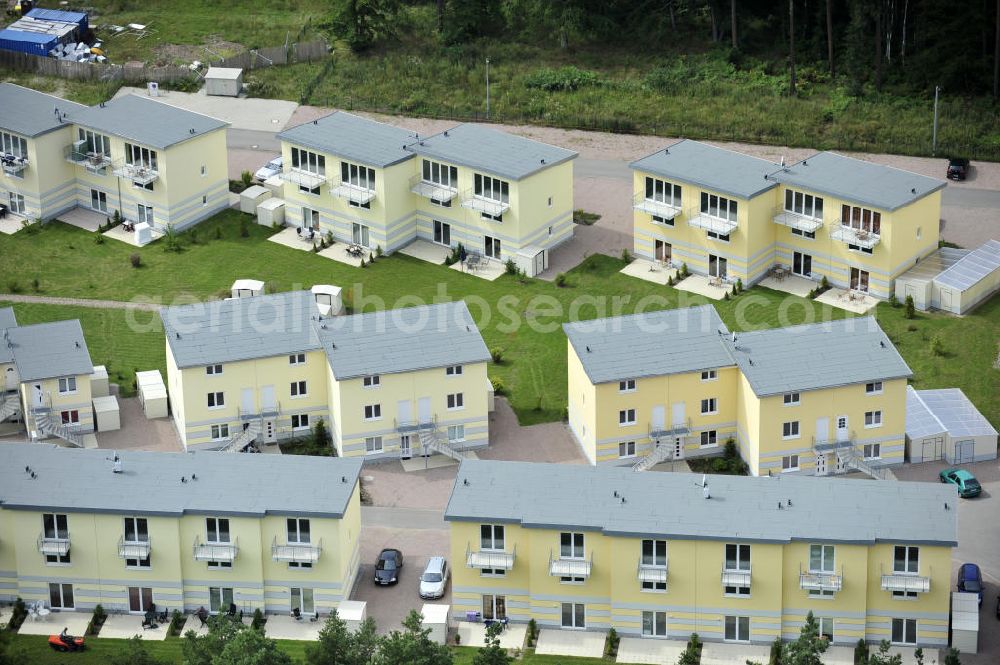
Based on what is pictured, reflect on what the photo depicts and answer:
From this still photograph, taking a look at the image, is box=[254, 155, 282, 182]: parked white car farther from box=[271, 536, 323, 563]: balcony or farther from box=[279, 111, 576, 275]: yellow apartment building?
box=[271, 536, 323, 563]: balcony

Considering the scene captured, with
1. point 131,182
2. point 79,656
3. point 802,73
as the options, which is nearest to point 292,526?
point 79,656

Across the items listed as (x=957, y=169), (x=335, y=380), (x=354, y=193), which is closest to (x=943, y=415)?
(x=335, y=380)

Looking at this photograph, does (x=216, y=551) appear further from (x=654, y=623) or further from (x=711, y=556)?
(x=711, y=556)

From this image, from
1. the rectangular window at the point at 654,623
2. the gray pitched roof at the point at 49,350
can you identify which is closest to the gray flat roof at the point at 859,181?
the rectangular window at the point at 654,623

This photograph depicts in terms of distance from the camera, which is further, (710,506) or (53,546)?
(53,546)

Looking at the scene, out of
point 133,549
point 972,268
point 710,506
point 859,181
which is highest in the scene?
point 859,181

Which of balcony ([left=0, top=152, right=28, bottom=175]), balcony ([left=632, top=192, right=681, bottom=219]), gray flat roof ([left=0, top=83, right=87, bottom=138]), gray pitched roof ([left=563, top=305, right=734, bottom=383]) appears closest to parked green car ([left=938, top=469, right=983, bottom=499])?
gray pitched roof ([left=563, top=305, right=734, bottom=383])

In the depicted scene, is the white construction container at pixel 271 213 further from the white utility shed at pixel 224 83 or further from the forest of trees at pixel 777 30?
the forest of trees at pixel 777 30

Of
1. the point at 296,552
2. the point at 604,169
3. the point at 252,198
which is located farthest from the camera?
the point at 604,169
